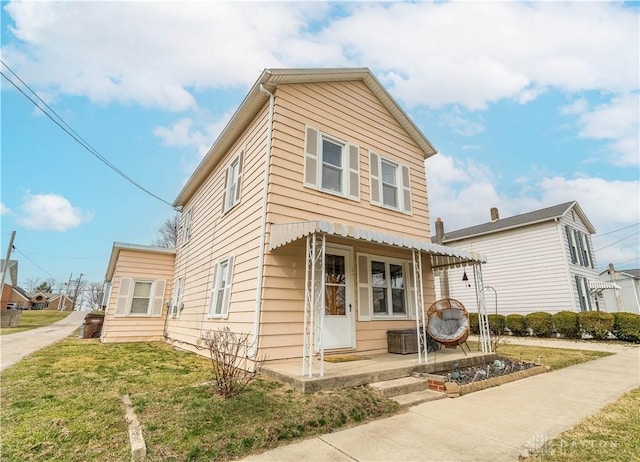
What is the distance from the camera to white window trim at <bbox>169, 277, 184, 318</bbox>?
36.2ft

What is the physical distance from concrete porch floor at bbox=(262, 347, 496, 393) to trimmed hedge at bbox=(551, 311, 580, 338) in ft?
31.6

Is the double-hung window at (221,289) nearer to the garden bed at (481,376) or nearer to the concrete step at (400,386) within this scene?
the concrete step at (400,386)

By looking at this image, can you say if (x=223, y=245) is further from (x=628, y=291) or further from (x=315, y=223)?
(x=628, y=291)

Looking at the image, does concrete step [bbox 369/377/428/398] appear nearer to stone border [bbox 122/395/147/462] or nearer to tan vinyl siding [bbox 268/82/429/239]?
stone border [bbox 122/395/147/462]

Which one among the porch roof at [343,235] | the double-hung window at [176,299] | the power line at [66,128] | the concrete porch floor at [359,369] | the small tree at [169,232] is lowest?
the concrete porch floor at [359,369]

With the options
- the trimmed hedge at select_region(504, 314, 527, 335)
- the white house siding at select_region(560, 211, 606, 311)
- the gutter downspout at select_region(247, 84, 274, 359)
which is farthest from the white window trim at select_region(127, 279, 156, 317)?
the white house siding at select_region(560, 211, 606, 311)

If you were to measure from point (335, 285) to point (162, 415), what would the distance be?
13.5 ft

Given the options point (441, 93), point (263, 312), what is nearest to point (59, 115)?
point (263, 312)

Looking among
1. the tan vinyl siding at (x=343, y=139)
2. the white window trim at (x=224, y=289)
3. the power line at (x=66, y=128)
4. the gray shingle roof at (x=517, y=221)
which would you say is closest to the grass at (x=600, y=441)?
the tan vinyl siding at (x=343, y=139)

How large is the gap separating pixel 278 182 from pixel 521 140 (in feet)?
53.4

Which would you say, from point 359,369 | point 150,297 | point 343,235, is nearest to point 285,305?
point 359,369

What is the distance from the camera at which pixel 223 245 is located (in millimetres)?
8273

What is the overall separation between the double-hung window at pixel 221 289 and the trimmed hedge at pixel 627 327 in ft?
51.4

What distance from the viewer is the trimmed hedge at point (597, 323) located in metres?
12.7
